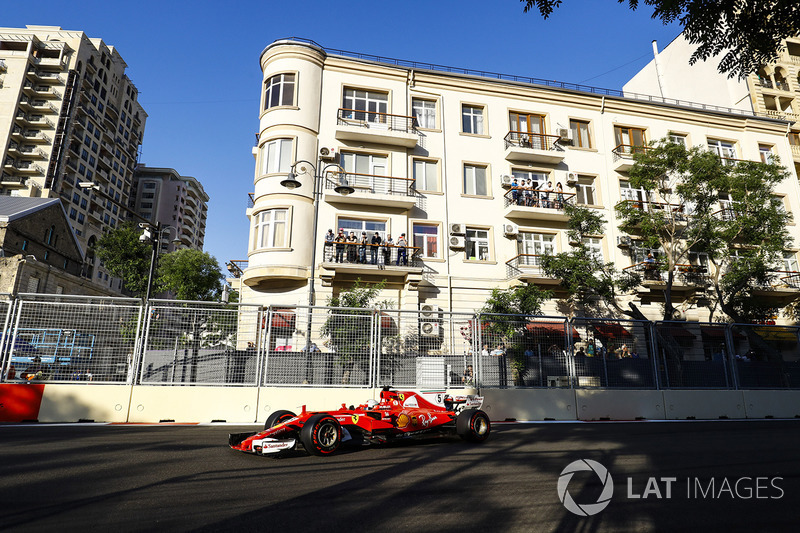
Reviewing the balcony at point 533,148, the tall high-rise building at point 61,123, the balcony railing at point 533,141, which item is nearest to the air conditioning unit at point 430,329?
the balcony at point 533,148

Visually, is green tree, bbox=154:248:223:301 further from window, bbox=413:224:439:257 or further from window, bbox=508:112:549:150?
window, bbox=508:112:549:150

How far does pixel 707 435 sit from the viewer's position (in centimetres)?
921

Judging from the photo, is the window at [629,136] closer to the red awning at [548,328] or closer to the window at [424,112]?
the window at [424,112]

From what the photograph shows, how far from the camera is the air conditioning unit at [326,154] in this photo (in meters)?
23.0

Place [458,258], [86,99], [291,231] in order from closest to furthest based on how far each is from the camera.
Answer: [291,231], [458,258], [86,99]

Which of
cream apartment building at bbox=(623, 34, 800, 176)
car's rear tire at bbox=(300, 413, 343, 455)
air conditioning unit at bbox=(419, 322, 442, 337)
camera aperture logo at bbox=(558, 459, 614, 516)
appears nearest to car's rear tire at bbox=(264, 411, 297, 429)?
car's rear tire at bbox=(300, 413, 343, 455)

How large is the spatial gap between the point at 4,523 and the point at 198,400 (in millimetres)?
7455

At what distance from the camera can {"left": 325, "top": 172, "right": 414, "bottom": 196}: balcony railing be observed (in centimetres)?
2330

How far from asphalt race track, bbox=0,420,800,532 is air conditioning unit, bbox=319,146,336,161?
1704cm

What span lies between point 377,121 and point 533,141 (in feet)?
29.2

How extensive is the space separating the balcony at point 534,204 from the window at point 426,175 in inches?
151

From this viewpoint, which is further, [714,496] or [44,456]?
[44,456]

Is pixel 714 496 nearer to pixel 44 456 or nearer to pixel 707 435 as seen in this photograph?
pixel 707 435

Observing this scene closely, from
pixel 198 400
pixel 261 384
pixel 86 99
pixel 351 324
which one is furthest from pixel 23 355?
pixel 86 99
